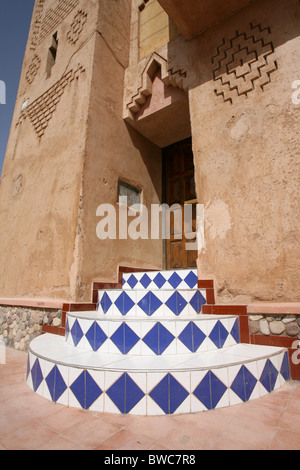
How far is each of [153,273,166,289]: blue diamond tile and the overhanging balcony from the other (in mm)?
3825

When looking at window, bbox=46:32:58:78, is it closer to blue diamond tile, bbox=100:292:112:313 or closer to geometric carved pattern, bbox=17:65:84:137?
geometric carved pattern, bbox=17:65:84:137

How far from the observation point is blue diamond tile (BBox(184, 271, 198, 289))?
3536 millimetres

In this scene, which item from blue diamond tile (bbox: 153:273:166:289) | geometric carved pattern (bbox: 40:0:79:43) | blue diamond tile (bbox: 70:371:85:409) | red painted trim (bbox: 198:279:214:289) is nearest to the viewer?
blue diamond tile (bbox: 70:371:85:409)

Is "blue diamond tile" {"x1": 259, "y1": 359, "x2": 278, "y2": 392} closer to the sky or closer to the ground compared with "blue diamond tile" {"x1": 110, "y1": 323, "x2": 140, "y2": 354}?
closer to the ground

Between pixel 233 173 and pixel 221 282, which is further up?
pixel 233 173

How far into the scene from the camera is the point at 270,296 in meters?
2.81

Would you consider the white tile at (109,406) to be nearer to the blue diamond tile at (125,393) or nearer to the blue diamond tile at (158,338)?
the blue diamond tile at (125,393)

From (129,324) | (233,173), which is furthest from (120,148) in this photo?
(129,324)

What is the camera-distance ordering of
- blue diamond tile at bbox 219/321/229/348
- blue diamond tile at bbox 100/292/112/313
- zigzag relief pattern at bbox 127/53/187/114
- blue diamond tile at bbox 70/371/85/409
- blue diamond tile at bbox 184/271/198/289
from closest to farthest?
blue diamond tile at bbox 70/371/85/409, blue diamond tile at bbox 219/321/229/348, blue diamond tile at bbox 100/292/112/313, blue diamond tile at bbox 184/271/198/289, zigzag relief pattern at bbox 127/53/187/114

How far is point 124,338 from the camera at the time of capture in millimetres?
2281

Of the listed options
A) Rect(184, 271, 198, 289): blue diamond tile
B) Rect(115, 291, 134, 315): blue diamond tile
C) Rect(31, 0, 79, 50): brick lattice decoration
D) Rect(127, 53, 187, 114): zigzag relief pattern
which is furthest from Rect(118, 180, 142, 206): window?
Rect(31, 0, 79, 50): brick lattice decoration

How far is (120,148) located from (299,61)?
115 inches
